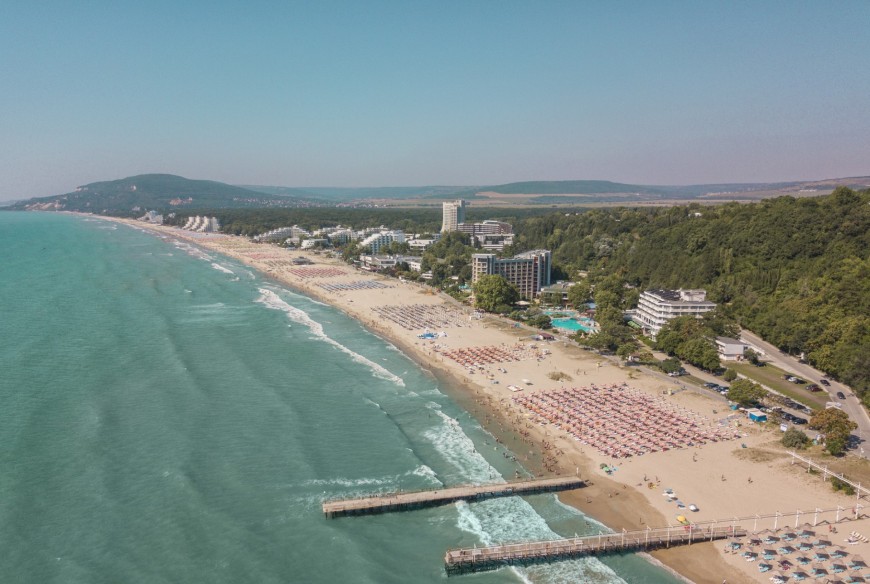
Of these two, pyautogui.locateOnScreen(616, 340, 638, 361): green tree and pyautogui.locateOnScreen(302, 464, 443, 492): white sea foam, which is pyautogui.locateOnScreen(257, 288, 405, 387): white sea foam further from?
pyautogui.locateOnScreen(616, 340, 638, 361): green tree

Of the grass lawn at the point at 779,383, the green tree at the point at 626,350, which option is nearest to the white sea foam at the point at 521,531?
the grass lawn at the point at 779,383

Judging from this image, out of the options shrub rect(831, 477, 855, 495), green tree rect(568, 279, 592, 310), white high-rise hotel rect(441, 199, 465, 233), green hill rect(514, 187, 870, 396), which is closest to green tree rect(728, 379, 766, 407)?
green hill rect(514, 187, 870, 396)

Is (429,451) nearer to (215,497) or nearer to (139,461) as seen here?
(215,497)

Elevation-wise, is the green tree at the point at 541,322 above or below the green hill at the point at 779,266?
below

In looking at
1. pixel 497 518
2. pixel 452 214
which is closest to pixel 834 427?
pixel 497 518

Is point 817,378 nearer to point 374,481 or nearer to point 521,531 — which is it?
point 521,531

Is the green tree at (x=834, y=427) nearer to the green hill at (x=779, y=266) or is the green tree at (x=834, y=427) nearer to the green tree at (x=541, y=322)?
the green hill at (x=779, y=266)
